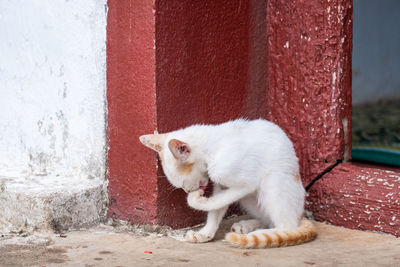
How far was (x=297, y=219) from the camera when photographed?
2518 millimetres

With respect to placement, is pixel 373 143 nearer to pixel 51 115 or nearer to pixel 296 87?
pixel 296 87

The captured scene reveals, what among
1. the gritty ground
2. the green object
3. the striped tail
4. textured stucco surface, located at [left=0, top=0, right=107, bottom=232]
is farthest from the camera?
the green object

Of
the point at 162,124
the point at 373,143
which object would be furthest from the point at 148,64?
the point at 373,143

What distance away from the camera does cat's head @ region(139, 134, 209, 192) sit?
8.06ft

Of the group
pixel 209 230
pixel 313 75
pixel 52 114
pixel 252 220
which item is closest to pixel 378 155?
pixel 313 75

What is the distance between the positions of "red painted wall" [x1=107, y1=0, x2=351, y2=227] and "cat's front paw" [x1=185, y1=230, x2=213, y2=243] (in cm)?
21

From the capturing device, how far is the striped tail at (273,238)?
7.54 ft

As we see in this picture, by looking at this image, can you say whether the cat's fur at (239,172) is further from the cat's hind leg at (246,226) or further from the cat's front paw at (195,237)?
the cat's hind leg at (246,226)

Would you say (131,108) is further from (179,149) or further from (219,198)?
(219,198)

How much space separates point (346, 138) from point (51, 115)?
1685 millimetres

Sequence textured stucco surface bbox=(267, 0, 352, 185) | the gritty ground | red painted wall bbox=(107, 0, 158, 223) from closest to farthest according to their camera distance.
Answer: the gritty ground, red painted wall bbox=(107, 0, 158, 223), textured stucco surface bbox=(267, 0, 352, 185)

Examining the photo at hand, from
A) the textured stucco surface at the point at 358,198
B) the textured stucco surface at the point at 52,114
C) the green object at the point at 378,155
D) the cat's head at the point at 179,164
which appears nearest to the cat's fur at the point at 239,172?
the cat's head at the point at 179,164

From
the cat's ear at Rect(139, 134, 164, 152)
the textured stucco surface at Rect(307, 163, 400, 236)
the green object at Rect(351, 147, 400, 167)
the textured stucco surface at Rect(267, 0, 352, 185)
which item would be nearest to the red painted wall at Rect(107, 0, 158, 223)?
the cat's ear at Rect(139, 134, 164, 152)

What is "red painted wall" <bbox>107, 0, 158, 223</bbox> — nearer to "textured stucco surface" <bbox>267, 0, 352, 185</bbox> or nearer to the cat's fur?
the cat's fur
